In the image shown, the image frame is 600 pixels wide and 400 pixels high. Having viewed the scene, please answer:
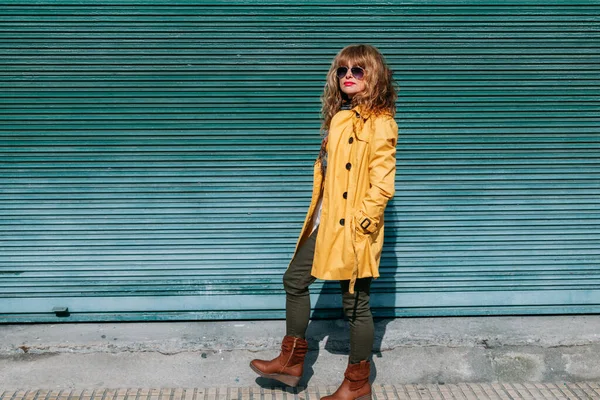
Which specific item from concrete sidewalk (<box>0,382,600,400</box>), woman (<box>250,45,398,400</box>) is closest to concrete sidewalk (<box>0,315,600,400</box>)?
concrete sidewalk (<box>0,382,600,400</box>)

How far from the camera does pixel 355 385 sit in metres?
3.88

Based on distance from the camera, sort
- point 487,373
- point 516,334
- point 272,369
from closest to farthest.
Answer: point 272,369 → point 487,373 → point 516,334

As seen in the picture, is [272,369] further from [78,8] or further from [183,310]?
[78,8]

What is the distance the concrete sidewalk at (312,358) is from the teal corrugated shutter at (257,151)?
19 centimetres

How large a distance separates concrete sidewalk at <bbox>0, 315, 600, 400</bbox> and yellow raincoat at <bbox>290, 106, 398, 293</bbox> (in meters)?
0.94

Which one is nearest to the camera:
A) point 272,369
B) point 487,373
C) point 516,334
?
point 272,369

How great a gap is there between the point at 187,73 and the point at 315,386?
7.38 feet

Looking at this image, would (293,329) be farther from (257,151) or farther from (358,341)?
(257,151)

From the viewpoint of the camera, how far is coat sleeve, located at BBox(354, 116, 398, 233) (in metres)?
3.57

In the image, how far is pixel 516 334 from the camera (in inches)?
186

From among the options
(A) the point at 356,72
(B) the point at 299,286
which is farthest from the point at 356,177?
(B) the point at 299,286

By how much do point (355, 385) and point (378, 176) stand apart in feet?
3.97

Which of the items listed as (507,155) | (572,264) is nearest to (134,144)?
(507,155)

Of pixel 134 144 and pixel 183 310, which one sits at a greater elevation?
pixel 134 144
